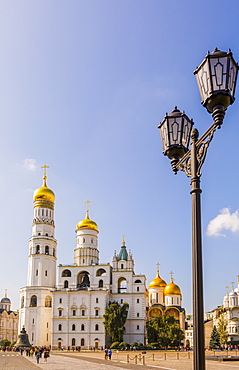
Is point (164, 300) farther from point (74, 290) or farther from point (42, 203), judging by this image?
point (42, 203)

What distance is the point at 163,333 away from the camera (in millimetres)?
62844

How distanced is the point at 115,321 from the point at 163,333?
7962mm

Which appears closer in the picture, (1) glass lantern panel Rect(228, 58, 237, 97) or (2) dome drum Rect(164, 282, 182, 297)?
(1) glass lantern panel Rect(228, 58, 237, 97)

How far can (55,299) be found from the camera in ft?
216

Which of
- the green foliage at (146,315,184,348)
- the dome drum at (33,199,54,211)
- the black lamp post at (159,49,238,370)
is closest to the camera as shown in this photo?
the black lamp post at (159,49,238,370)

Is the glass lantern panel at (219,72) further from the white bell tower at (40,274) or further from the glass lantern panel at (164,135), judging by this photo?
the white bell tower at (40,274)

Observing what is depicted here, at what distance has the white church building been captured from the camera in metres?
63.8

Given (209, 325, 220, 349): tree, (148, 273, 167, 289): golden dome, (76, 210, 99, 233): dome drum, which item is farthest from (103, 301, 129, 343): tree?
(148, 273, 167, 289): golden dome

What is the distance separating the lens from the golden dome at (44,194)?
237 ft

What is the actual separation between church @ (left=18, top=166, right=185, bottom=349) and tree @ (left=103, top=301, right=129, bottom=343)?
231 centimetres

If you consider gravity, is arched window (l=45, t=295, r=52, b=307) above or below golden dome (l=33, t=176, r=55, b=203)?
below

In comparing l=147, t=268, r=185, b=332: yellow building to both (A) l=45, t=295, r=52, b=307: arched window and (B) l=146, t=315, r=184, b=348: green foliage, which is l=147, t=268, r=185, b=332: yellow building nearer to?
(B) l=146, t=315, r=184, b=348: green foliage

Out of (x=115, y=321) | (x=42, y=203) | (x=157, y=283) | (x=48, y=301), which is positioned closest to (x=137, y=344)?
(x=115, y=321)

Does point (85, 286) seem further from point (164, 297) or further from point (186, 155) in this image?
point (186, 155)
